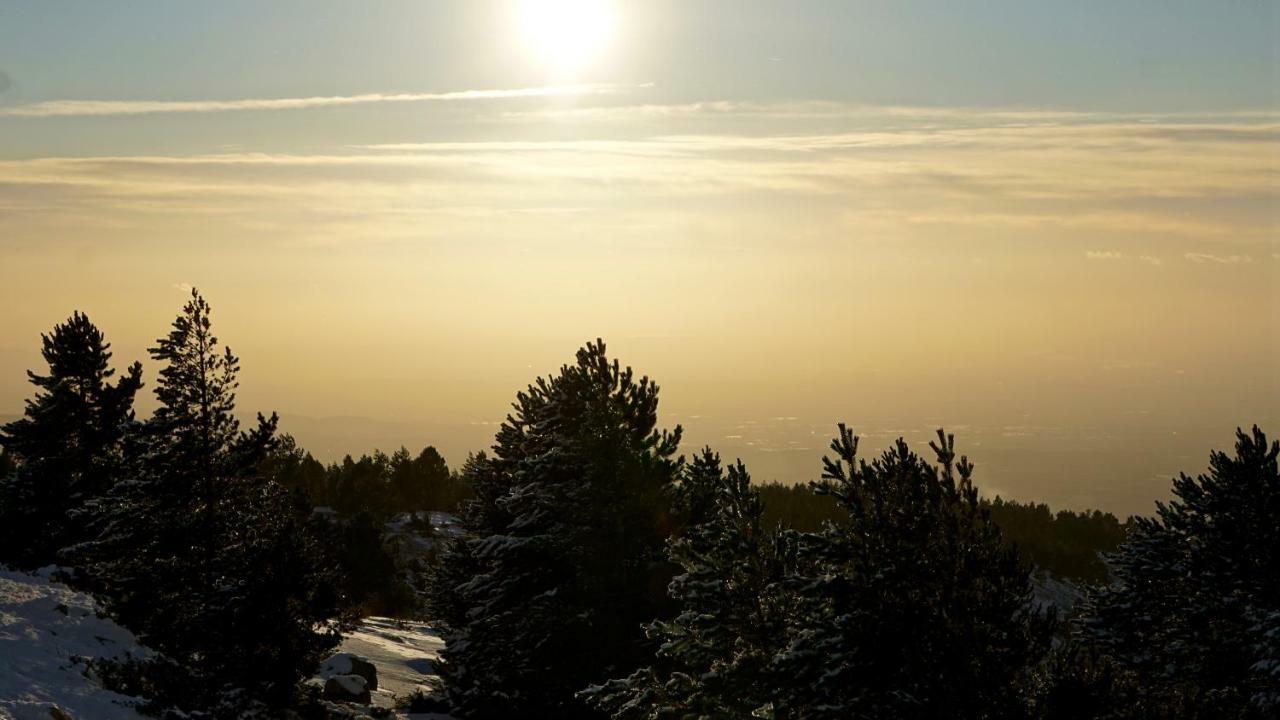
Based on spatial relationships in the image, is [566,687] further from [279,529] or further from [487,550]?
[279,529]

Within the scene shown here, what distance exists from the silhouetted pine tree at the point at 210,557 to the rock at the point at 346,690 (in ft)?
27.4

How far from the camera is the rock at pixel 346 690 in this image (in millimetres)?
37312

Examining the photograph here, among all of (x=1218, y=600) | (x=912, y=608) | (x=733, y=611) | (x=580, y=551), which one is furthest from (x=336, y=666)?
(x=1218, y=600)

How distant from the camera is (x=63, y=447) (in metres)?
39.5

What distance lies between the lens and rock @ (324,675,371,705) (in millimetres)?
37312

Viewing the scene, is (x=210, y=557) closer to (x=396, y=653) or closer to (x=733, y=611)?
(x=733, y=611)

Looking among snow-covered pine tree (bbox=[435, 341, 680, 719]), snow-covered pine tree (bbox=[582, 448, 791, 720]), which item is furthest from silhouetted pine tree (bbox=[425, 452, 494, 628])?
snow-covered pine tree (bbox=[582, 448, 791, 720])

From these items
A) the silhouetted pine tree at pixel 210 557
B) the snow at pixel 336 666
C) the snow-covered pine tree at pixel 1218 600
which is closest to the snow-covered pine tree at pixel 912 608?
the snow-covered pine tree at pixel 1218 600

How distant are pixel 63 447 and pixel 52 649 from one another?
1516cm

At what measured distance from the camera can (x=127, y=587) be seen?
3134cm

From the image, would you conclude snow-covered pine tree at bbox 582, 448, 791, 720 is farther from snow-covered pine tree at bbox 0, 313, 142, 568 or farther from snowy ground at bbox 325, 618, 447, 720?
snow-covered pine tree at bbox 0, 313, 142, 568

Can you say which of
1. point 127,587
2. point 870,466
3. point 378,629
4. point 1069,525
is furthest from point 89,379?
point 1069,525

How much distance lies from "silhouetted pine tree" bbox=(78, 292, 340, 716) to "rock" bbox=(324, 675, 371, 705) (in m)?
8.36

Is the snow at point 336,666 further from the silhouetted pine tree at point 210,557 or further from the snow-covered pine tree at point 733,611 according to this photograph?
the snow-covered pine tree at point 733,611
